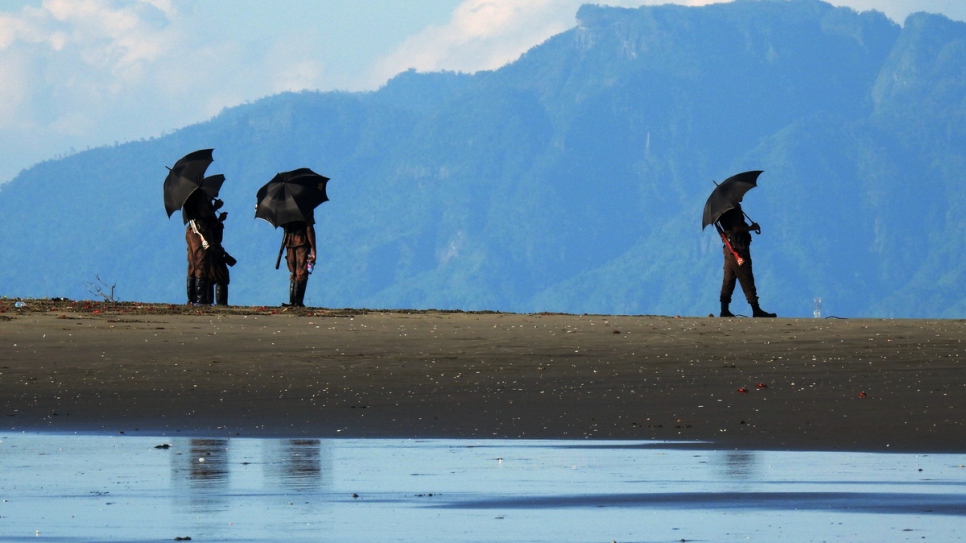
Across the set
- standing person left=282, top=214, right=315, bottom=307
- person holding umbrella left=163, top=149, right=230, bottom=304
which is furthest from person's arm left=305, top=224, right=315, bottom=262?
person holding umbrella left=163, top=149, right=230, bottom=304

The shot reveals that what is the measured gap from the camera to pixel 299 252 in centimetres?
2703

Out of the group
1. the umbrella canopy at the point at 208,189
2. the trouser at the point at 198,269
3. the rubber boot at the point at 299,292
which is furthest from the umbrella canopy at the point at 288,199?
the trouser at the point at 198,269

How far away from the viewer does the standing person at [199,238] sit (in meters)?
27.2

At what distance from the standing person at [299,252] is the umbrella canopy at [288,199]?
0.60ft

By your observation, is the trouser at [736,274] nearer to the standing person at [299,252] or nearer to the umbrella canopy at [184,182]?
the standing person at [299,252]

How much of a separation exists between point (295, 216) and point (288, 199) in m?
0.28

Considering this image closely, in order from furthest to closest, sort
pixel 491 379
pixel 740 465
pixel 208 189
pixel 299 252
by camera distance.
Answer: pixel 208 189, pixel 299 252, pixel 491 379, pixel 740 465

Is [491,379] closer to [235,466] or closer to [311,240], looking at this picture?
[235,466]

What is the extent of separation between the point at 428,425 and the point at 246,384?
116 inches

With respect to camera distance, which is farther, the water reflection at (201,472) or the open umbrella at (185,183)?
the open umbrella at (185,183)

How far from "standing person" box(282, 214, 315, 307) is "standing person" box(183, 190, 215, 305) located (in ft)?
4.18

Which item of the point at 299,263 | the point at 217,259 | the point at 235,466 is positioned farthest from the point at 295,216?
the point at 235,466

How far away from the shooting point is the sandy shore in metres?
12.3

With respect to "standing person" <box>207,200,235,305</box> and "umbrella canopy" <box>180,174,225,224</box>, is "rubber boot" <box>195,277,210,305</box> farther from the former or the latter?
"umbrella canopy" <box>180,174,225,224</box>
